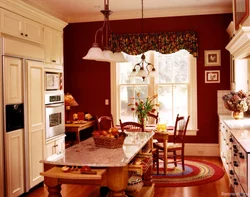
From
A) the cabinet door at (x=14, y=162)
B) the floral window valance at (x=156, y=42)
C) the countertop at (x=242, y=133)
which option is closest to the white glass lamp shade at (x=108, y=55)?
the countertop at (x=242, y=133)

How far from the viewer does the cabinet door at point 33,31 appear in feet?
15.0

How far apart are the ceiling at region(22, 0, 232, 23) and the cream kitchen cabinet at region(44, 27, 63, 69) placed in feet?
3.04

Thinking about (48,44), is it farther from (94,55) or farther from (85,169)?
(85,169)

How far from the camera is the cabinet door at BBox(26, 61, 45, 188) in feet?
15.0

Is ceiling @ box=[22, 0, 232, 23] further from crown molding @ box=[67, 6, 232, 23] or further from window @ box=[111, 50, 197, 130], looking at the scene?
window @ box=[111, 50, 197, 130]

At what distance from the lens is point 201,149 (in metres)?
6.89

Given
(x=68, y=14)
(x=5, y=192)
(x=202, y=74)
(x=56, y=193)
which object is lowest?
(x=5, y=192)

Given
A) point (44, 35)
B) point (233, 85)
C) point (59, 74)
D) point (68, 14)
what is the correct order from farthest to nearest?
point (68, 14)
point (233, 85)
point (59, 74)
point (44, 35)

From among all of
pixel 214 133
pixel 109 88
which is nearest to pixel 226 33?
pixel 214 133

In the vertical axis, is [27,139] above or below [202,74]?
below

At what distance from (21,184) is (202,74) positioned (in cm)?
409

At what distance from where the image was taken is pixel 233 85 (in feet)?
20.5

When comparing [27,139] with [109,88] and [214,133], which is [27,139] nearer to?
[109,88]

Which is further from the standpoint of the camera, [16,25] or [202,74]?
[202,74]
